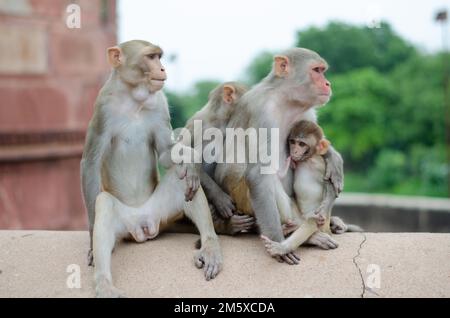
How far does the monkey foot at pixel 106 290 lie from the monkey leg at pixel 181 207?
84 cm

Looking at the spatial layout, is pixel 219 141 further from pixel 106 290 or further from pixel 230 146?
pixel 106 290

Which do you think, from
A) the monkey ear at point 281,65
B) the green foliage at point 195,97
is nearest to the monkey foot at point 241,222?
the monkey ear at point 281,65

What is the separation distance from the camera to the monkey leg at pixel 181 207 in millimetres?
5336

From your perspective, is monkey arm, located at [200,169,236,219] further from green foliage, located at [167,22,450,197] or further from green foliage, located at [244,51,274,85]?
green foliage, located at [244,51,274,85]

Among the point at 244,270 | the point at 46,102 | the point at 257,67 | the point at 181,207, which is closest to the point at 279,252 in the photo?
the point at 244,270

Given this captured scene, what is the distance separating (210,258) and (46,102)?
6678 mm

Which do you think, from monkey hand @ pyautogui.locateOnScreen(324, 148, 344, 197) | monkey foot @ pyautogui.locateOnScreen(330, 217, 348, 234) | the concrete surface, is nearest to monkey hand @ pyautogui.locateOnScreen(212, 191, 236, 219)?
the concrete surface

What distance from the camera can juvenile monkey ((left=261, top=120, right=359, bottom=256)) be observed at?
5516mm

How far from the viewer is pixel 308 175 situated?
5.68 metres

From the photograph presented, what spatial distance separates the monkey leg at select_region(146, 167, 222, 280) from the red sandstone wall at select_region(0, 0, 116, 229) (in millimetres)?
5447

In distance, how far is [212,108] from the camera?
641 cm

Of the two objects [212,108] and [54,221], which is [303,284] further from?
[54,221]

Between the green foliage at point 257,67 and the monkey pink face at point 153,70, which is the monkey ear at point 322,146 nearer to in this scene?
the monkey pink face at point 153,70

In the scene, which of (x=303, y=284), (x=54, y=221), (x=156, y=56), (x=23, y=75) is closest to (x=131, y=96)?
(x=156, y=56)
